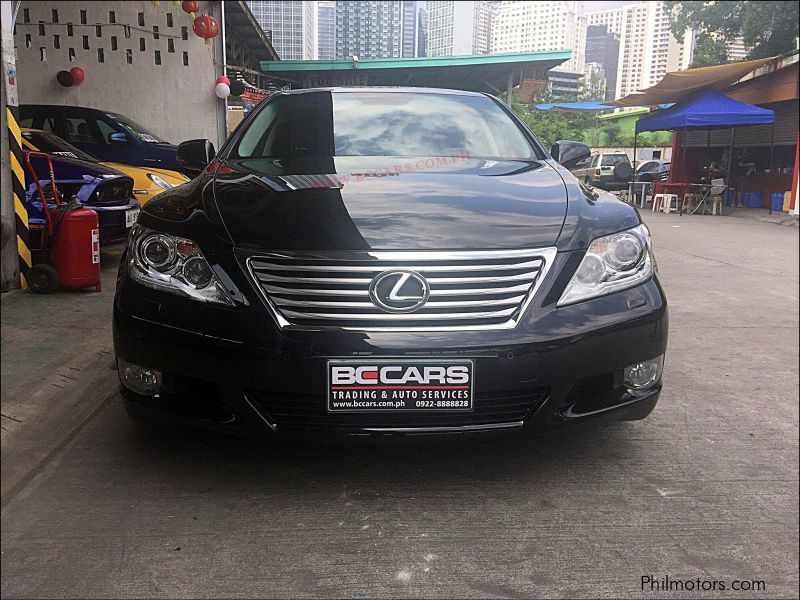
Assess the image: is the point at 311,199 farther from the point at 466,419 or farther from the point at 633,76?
the point at 633,76

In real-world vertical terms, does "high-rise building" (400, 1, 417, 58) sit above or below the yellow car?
above

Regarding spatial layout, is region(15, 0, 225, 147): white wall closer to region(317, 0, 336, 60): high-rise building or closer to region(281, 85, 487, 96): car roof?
region(317, 0, 336, 60): high-rise building

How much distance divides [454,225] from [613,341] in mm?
609

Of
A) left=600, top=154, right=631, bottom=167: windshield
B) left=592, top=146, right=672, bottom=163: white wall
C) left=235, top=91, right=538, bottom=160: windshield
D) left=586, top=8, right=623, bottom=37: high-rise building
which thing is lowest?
left=600, top=154, right=631, bottom=167: windshield

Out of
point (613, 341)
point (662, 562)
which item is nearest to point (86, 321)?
point (613, 341)

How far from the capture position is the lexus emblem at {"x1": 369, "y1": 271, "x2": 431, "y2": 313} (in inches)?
88.5

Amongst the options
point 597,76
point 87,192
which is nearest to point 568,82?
point 87,192

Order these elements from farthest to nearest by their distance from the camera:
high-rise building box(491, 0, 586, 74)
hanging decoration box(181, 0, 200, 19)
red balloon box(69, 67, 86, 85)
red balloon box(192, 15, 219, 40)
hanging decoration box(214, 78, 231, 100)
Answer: hanging decoration box(214, 78, 231, 100) < red balloon box(192, 15, 219, 40) < red balloon box(69, 67, 86, 85) < hanging decoration box(181, 0, 200, 19) < high-rise building box(491, 0, 586, 74)

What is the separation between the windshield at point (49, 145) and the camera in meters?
7.68

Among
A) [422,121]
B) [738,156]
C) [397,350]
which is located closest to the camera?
[397,350]

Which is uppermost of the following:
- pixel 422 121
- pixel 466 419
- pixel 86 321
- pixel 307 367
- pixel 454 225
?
pixel 422 121

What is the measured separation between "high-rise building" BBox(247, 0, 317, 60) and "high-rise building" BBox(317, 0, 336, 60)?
1.36 feet

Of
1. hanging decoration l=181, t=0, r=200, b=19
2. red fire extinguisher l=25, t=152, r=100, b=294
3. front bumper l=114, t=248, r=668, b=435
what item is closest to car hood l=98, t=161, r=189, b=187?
red fire extinguisher l=25, t=152, r=100, b=294

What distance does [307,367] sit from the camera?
7.30ft
